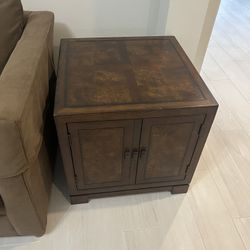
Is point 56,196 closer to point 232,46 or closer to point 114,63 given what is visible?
point 114,63

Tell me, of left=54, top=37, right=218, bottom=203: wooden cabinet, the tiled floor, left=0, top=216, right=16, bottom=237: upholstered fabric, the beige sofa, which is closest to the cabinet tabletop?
left=54, top=37, right=218, bottom=203: wooden cabinet

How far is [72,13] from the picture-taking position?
4.85 ft

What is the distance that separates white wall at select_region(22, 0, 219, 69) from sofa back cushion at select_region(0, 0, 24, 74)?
0.28 metres

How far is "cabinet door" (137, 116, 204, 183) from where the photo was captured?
1.09 m

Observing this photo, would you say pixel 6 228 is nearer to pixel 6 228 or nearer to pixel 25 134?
pixel 6 228

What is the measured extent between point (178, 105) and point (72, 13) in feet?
2.86

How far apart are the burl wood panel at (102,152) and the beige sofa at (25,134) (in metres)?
0.16

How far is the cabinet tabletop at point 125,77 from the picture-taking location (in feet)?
3.38

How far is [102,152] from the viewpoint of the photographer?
1.14m

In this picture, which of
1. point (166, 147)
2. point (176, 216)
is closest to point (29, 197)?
point (166, 147)

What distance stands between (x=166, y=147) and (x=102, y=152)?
0.29 metres

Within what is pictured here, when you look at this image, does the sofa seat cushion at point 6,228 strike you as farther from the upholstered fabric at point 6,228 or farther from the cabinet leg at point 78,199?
the cabinet leg at point 78,199

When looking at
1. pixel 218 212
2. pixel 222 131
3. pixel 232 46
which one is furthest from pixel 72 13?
pixel 232 46

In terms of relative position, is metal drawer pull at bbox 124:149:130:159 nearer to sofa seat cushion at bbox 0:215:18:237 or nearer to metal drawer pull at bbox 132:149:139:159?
metal drawer pull at bbox 132:149:139:159
